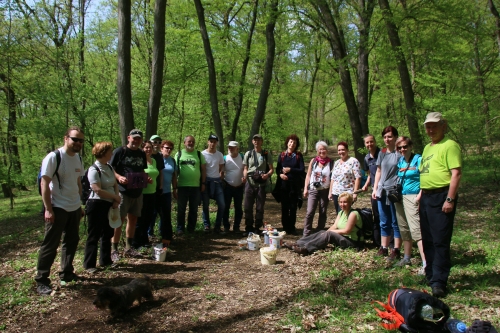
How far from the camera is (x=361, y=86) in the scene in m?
11.8

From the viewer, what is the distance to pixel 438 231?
3.47m

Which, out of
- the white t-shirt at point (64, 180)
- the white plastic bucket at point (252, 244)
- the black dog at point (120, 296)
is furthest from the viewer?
the white plastic bucket at point (252, 244)

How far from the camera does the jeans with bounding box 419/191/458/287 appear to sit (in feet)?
11.3

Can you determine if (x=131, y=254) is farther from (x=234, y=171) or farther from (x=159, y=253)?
(x=234, y=171)

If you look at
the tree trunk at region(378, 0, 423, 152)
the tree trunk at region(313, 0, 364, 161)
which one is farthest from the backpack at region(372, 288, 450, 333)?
the tree trunk at region(313, 0, 364, 161)

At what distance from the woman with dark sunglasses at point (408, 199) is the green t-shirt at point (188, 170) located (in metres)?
3.59

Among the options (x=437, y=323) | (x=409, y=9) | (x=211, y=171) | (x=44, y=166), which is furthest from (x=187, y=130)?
(x=437, y=323)

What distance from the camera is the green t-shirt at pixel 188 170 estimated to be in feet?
20.8

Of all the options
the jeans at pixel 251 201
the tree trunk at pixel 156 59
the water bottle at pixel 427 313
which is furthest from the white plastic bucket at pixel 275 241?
the tree trunk at pixel 156 59

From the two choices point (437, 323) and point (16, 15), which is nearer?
point (437, 323)

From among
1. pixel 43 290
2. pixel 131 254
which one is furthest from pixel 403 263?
pixel 43 290

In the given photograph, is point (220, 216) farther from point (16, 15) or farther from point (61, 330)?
point (16, 15)

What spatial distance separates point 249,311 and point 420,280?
2.04m

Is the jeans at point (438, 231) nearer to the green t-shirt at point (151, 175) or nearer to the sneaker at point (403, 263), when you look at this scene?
the sneaker at point (403, 263)
